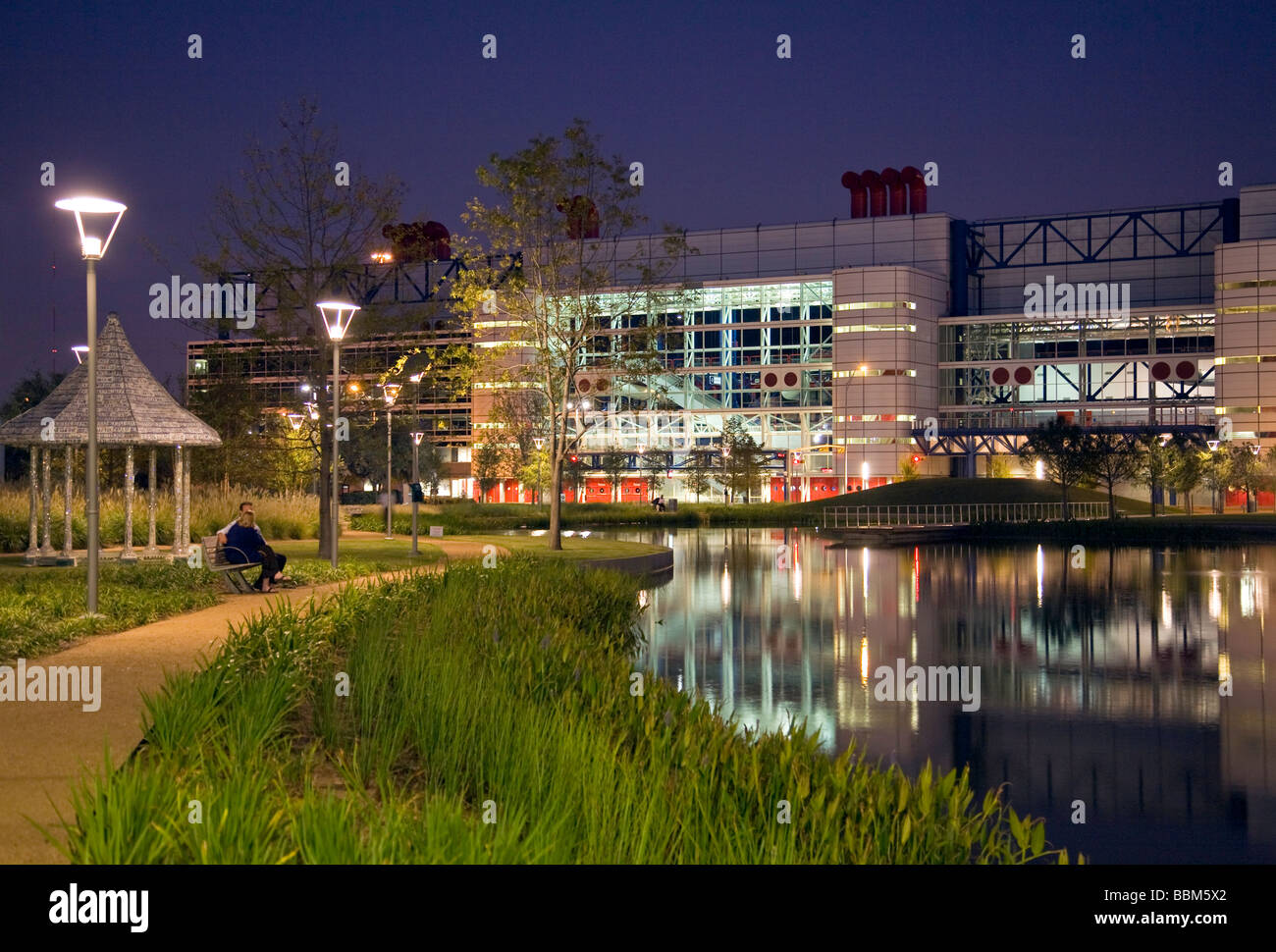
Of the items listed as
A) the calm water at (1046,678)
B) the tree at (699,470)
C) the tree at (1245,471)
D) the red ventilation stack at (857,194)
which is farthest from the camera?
the red ventilation stack at (857,194)

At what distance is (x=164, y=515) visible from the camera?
3119 cm

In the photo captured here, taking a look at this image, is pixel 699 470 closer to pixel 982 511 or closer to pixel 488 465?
pixel 488 465

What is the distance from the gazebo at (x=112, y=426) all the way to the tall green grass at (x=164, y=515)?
2.18m

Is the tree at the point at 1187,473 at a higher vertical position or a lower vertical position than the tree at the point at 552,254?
lower

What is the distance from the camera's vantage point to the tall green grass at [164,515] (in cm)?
2741

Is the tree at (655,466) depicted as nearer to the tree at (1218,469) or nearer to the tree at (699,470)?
the tree at (699,470)

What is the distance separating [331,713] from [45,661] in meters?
4.09

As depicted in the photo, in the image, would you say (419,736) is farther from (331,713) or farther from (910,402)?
(910,402)

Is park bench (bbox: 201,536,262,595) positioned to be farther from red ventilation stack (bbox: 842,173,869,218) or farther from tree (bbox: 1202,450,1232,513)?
red ventilation stack (bbox: 842,173,869,218)

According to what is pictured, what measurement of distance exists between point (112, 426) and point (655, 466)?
73719 millimetres

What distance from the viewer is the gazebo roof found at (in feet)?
76.9

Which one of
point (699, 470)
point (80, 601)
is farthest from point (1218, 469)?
point (80, 601)

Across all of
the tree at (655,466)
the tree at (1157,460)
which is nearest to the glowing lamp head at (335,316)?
the tree at (1157,460)
